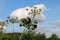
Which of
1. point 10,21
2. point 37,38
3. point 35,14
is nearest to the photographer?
point 35,14

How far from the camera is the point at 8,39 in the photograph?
205ft

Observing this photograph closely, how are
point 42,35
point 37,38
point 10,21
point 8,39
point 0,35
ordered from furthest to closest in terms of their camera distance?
point 42,35, point 37,38, point 8,39, point 0,35, point 10,21

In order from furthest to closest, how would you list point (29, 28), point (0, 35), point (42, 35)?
point (42, 35) → point (0, 35) → point (29, 28)

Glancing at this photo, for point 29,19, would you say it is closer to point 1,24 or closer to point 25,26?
point 25,26

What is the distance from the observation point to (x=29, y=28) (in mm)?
31812

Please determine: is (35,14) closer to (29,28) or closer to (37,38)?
(29,28)

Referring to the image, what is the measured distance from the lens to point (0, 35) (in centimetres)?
4381

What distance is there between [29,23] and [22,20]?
39.7 inches

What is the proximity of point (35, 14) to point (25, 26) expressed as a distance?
2727 mm

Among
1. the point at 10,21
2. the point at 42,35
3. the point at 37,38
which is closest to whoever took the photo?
the point at 10,21

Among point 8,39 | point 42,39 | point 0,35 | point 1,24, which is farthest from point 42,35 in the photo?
point 1,24

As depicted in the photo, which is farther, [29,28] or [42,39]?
[42,39]

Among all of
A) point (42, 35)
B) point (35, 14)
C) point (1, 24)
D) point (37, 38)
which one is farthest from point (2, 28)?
point (42, 35)

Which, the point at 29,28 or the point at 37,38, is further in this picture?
the point at 37,38
